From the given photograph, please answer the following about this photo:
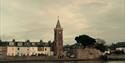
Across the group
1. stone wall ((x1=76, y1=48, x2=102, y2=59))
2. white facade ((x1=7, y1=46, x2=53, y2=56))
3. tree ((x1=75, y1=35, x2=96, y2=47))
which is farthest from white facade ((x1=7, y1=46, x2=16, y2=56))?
stone wall ((x1=76, y1=48, x2=102, y2=59))

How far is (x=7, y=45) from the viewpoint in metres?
128

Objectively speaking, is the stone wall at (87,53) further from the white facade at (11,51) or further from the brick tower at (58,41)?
the white facade at (11,51)

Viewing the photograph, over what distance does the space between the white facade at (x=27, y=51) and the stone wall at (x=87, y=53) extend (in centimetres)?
1304

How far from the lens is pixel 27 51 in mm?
128625

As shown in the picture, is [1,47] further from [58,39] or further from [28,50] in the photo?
[58,39]

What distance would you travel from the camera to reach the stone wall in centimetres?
11659

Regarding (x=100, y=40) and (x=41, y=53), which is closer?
(x=41, y=53)

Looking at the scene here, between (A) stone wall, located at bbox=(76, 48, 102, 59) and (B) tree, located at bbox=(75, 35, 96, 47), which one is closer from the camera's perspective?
(A) stone wall, located at bbox=(76, 48, 102, 59)

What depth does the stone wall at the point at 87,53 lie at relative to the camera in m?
117

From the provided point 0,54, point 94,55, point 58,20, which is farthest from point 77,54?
point 0,54

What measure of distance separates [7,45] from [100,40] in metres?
46.4

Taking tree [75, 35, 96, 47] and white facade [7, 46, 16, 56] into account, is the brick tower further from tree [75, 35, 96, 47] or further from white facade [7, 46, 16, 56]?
white facade [7, 46, 16, 56]

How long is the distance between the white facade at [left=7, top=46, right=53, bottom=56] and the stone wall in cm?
1304

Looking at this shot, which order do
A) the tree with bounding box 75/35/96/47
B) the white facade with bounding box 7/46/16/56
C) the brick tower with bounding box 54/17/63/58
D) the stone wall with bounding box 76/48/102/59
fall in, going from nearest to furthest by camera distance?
the stone wall with bounding box 76/48/102/59 < the brick tower with bounding box 54/17/63/58 < the tree with bounding box 75/35/96/47 < the white facade with bounding box 7/46/16/56
